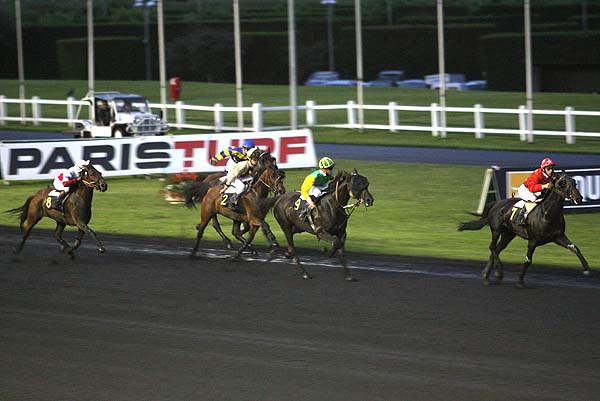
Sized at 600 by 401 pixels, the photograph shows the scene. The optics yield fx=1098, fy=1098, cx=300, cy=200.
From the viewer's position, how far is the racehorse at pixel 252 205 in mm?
15562

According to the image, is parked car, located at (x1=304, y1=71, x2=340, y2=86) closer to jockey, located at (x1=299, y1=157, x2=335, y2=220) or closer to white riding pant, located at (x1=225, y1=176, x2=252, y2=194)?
white riding pant, located at (x1=225, y1=176, x2=252, y2=194)

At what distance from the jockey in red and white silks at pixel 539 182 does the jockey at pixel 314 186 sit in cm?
254

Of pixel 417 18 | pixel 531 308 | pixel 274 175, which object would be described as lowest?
pixel 531 308

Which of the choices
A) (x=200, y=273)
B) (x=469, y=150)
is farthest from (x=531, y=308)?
(x=469, y=150)

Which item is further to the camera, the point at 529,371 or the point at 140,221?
the point at 140,221

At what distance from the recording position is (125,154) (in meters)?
26.2

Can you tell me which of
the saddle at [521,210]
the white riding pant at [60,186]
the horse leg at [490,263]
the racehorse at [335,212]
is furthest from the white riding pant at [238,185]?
the saddle at [521,210]

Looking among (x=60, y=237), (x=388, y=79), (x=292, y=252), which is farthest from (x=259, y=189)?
(x=388, y=79)

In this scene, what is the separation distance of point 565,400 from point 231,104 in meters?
45.7

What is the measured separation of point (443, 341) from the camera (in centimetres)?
1046

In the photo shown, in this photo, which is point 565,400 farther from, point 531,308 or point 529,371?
point 531,308

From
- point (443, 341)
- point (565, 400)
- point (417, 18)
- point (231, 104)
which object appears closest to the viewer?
point (565, 400)

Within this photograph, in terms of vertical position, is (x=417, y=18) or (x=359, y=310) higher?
(x=417, y=18)

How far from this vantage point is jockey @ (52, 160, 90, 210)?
15.5 m
